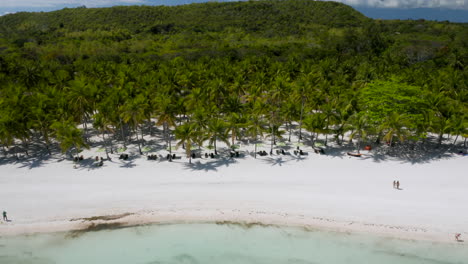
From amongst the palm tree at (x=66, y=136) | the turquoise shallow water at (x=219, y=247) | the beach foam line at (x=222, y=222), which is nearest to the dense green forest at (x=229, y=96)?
the palm tree at (x=66, y=136)

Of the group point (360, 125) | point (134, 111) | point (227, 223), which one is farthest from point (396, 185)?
point (134, 111)

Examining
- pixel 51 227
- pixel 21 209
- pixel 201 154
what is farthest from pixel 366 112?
pixel 21 209

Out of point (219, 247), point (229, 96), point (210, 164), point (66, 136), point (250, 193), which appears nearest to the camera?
point (219, 247)

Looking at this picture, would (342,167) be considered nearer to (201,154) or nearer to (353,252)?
(353,252)

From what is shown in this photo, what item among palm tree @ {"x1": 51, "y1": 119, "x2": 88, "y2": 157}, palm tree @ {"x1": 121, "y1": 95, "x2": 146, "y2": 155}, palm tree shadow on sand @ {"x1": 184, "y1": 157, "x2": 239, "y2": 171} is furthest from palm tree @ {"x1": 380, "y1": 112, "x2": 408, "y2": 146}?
palm tree @ {"x1": 51, "y1": 119, "x2": 88, "y2": 157}

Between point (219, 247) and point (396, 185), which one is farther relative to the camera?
point (396, 185)

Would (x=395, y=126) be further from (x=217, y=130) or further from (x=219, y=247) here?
(x=219, y=247)

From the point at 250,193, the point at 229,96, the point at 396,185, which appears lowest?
the point at 250,193
